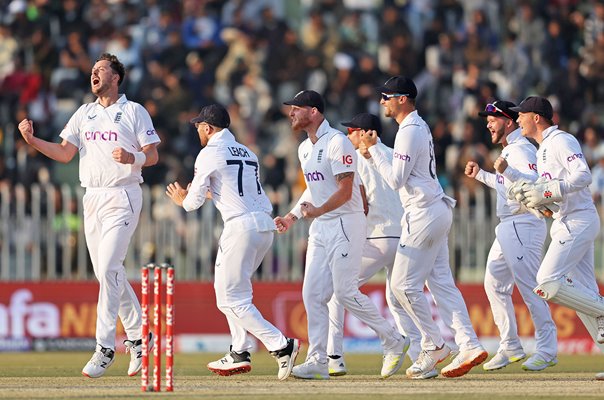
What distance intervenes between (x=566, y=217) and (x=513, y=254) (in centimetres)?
143

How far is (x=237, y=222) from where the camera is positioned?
12.5m

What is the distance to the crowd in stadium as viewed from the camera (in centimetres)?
2214

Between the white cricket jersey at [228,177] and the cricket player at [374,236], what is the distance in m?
1.30

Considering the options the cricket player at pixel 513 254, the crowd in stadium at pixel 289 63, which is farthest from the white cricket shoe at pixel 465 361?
the crowd in stadium at pixel 289 63

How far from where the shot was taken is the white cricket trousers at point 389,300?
44.2 ft

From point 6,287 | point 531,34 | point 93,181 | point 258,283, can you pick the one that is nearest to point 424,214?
point 93,181

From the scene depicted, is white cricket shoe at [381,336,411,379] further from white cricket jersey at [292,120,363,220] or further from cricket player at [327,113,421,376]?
white cricket jersey at [292,120,363,220]

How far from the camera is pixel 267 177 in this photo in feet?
68.9

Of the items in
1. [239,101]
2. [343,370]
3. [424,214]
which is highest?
[239,101]

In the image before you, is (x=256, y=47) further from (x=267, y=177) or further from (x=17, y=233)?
(x=17, y=233)

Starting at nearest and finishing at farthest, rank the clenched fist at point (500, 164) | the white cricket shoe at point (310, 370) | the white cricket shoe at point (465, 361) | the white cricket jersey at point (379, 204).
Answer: the clenched fist at point (500, 164), the white cricket shoe at point (465, 361), the white cricket shoe at point (310, 370), the white cricket jersey at point (379, 204)

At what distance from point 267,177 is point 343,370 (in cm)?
797

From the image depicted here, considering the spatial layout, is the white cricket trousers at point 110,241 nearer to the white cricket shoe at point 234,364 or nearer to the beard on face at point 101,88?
the white cricket shoe at point 234,364

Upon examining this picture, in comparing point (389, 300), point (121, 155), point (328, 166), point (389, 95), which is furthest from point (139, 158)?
point (389, 300)
